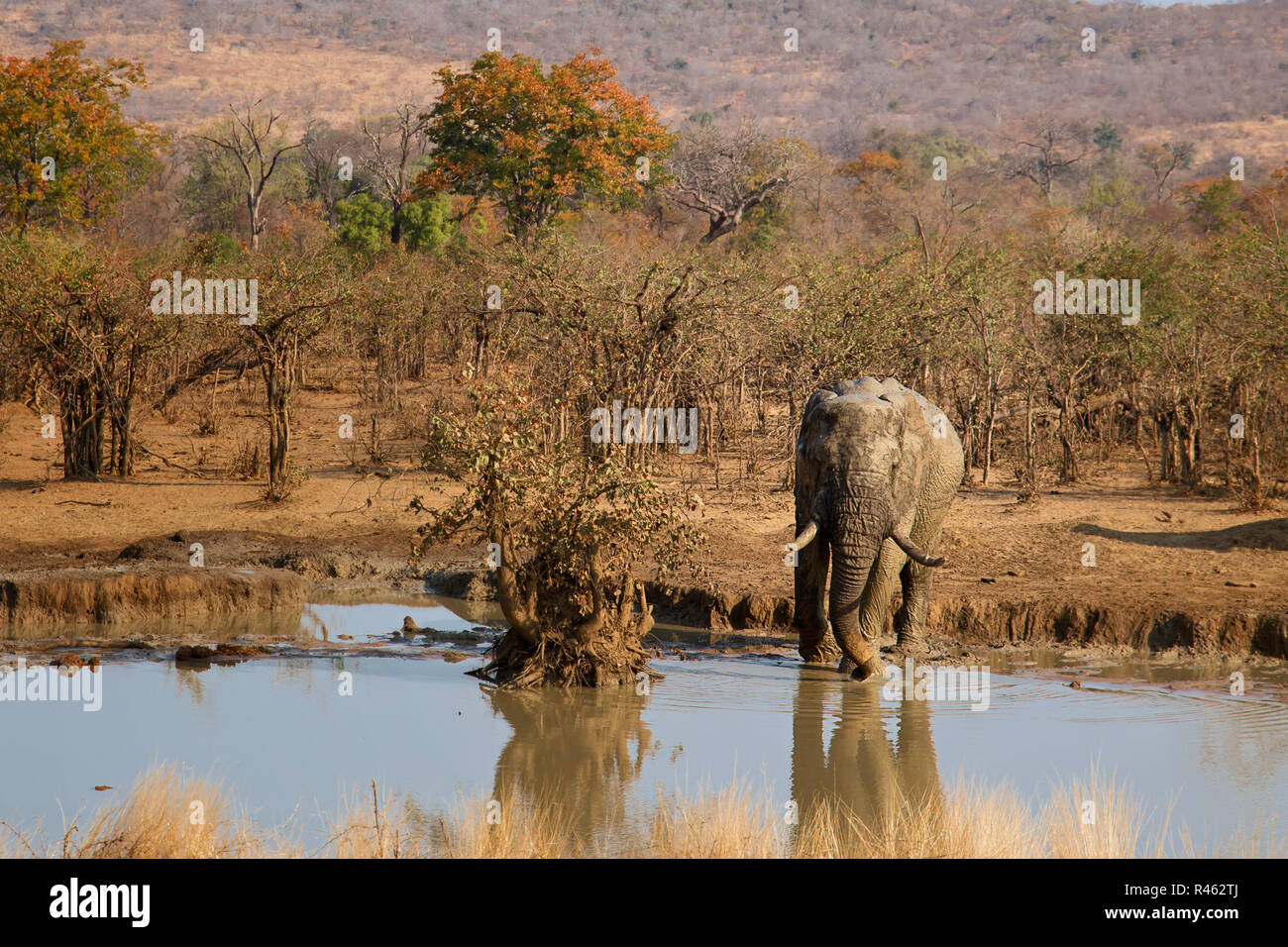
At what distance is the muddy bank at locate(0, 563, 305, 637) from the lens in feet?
40.0

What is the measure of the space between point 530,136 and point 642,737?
89.8 feet

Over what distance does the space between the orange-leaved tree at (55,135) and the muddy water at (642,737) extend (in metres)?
24.2

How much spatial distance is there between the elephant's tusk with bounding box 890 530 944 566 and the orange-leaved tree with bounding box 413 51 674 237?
2503 cm

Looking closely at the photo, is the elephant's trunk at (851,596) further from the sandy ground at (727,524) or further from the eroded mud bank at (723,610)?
the sandy ground at (727,524)

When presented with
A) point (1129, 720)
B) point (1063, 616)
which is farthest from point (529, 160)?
point (1129, 720)

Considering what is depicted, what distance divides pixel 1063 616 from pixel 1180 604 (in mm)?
961

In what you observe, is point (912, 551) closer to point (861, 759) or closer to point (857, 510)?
point (857, 510)

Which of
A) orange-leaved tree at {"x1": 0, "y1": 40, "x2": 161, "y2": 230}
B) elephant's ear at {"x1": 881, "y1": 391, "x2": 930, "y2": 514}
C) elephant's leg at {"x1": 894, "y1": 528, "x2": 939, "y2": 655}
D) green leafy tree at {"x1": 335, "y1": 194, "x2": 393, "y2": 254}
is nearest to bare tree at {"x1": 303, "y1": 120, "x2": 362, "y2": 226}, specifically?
green leafy tree at {"x1": 335, "y1": 194, "x2": 393, "y2": 254}

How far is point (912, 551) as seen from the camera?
9.89 m

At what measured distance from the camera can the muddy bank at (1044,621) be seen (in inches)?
445

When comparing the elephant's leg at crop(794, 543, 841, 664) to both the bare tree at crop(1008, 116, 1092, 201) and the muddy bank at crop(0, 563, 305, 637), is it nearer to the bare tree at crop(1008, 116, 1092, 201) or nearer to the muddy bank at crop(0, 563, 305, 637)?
the muddy bank at crop(0, 563, 305, 637)

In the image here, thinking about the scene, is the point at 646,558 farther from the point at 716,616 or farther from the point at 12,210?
the point at 12,210

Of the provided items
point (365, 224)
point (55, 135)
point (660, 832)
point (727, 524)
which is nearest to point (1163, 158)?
point (365, 224)

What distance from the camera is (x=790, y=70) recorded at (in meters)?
112
